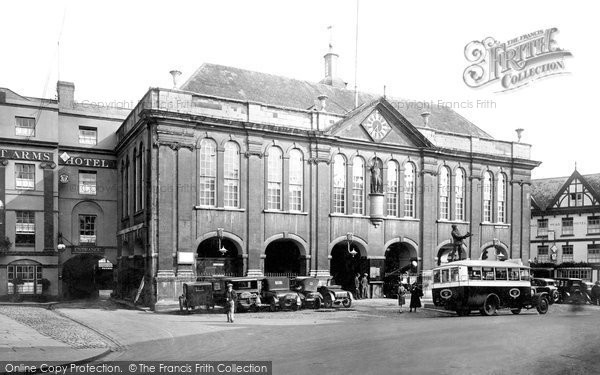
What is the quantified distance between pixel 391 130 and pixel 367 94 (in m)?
6.55

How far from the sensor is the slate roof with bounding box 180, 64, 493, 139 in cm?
3422

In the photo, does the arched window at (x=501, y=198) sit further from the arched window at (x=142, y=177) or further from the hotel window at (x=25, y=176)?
the hotel window at (x=25, y=176)

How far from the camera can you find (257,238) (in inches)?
1228

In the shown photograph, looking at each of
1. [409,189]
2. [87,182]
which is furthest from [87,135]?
[409,189]

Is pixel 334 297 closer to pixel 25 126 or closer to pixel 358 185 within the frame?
pixel 358 185

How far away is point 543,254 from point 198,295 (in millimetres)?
37991

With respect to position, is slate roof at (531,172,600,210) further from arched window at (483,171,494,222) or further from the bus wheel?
the bus wheel

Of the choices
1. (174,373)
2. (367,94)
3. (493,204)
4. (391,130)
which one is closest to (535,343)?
(174,373)

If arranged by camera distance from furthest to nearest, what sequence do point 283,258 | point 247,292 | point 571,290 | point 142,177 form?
point 283,258 → point 571,290 → point 142,177 → point 247,292

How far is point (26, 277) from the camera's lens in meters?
34.9

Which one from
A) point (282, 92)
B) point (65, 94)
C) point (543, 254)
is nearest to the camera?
point (282, 92)

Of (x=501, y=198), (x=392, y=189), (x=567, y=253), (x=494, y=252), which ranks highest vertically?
(x=392, y=189)

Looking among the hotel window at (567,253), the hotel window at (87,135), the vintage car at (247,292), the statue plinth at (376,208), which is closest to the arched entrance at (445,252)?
the statue plinth at (376,208)

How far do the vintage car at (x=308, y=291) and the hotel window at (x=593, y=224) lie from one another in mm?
31088
